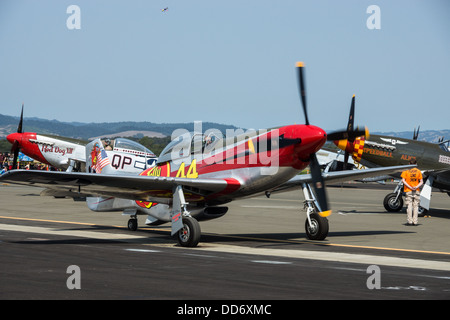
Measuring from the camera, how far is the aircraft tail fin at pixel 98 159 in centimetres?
1888

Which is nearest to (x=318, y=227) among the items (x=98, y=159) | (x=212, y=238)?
(x=212, y=238)

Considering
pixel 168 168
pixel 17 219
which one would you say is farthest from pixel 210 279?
pixel 17 219

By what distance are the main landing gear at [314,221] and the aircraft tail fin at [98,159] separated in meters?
6.83

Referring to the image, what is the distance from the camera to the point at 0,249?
39.8ft

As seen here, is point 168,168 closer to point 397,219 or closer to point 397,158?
point 397,219

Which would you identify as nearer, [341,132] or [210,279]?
[210,279]

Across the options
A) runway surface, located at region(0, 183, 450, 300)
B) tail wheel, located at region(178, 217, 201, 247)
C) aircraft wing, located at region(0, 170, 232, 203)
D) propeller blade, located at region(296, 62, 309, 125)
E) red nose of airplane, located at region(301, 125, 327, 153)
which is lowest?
runway surface, located at region(0, 183, 450, 300)

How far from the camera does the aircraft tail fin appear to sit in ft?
61.9

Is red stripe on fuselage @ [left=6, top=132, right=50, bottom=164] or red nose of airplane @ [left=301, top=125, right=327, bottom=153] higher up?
red stripe on fuselage @ [left=6, top=132, right=50, bottom=164]

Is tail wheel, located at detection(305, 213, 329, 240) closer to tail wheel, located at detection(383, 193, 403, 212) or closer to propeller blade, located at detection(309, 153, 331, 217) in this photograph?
propeller blade, located at detection(309, 153, 331, 217)

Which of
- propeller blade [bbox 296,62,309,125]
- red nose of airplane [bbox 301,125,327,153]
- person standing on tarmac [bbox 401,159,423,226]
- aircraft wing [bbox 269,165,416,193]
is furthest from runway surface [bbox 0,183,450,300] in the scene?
propeller blade [bbox 296,62,309,125]

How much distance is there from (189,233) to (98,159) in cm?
683

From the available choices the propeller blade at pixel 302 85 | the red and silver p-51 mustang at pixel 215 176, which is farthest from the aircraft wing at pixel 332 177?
the propeller blade at pixel 302 85

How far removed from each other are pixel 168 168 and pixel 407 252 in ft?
19.4
